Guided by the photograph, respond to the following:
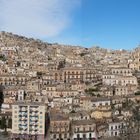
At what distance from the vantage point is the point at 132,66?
47.3m

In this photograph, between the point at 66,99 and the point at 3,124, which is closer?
the point at 3,124

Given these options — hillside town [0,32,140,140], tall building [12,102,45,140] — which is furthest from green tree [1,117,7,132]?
tall building [12,102,45,140]

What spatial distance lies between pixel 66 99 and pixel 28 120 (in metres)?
6.12

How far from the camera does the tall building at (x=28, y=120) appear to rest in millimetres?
28453

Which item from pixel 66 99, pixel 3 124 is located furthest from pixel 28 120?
pixel 66 99

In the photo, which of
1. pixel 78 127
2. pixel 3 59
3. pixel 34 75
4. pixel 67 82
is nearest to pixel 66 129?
pixel 78 127

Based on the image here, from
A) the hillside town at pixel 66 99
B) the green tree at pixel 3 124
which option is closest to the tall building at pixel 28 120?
the hillside town at pixel 66 99

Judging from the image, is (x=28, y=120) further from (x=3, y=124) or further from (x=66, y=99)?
(x=66, y=99)

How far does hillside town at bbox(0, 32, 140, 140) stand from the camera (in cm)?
2883

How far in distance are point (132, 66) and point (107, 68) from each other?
3404mm

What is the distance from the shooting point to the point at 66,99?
1344 inches

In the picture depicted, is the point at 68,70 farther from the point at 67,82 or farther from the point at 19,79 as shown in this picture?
the point at 19,79

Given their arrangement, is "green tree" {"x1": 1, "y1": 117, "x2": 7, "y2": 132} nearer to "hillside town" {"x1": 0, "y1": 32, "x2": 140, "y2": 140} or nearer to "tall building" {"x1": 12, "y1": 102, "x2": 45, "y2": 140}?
"hillside town" {"x1": 0, "y1": 32, "x2": 140, "y2": 140}

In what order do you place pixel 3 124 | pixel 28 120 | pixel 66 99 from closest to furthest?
pixel 28 120 → pixel 3 124 → pixel 66 99
